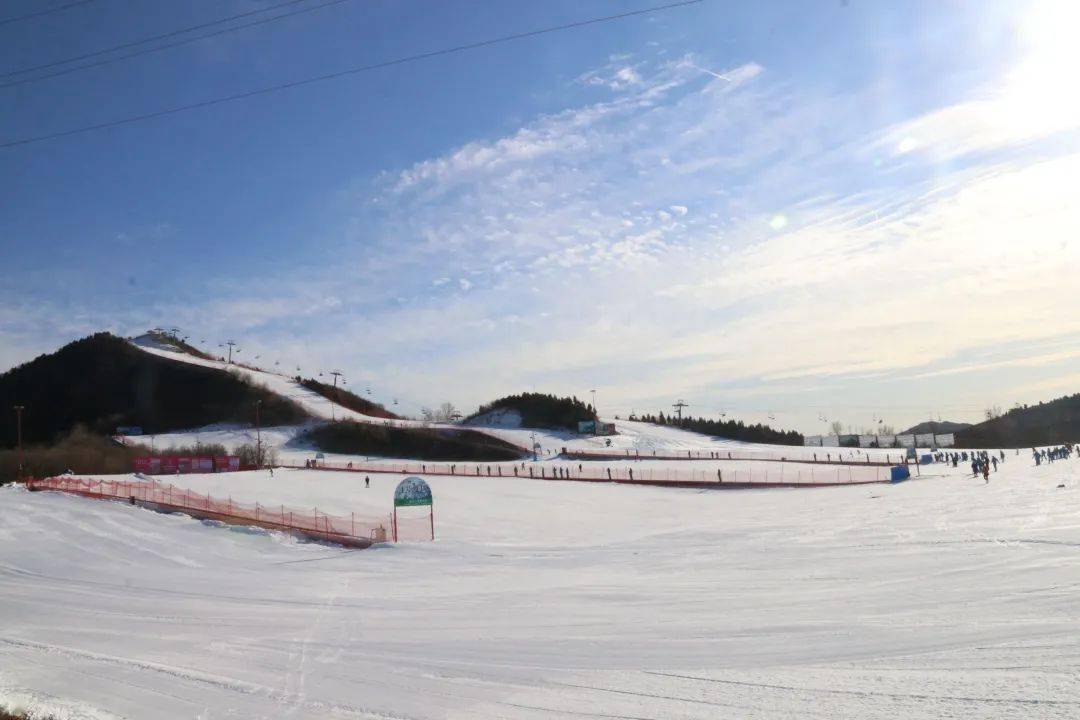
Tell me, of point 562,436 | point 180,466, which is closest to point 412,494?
point 180,466

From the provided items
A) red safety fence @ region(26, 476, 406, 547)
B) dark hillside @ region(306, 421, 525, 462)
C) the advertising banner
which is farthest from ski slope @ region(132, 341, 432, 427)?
red safety fence @ region(26, 476, 406, 547)

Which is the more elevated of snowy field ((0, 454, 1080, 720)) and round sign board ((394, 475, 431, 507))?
round sign board ((394, 475, 431, 507))

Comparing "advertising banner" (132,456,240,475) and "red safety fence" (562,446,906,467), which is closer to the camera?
"advertising banner" (132,456,240,475)

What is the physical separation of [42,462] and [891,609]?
61.5 m

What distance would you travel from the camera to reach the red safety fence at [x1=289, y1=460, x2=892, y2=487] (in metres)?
46.1

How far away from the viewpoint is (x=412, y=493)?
28281 millimetres

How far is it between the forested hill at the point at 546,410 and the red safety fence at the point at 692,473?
34095 mm

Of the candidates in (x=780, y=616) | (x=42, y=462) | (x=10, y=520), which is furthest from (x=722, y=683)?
(x=42, y=462)

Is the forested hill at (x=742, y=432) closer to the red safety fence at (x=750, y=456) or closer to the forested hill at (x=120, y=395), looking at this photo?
the red safety fence at (x=750, y=456)

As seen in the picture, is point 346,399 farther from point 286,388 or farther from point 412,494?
point 412,494

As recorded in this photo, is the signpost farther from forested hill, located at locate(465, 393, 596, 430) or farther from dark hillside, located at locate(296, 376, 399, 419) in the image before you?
dark hillside, located at locate(296, 376, 399, 419)

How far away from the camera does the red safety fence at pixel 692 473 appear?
151 ft

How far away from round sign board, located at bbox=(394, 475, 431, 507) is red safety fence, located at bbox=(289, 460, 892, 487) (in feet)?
69.2

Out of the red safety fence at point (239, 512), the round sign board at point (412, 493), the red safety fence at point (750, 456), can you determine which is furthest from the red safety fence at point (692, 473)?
the round sign board at point (412, 493)
